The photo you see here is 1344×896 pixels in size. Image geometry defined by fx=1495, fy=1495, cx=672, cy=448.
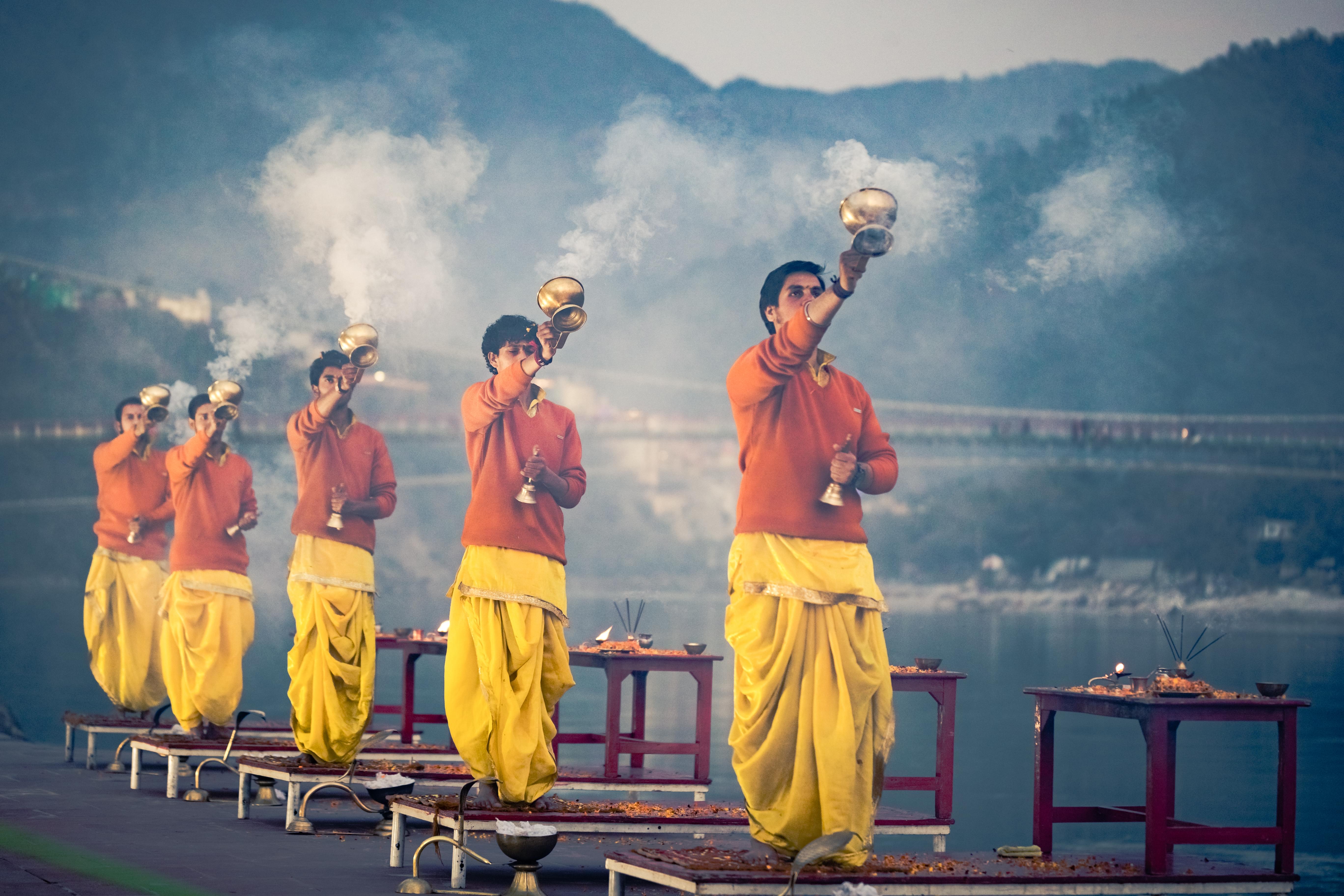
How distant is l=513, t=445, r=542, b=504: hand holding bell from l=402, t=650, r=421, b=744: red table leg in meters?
2.78

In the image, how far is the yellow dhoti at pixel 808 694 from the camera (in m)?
4.66

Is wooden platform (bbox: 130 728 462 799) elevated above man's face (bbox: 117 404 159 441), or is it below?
below

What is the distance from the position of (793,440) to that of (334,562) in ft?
11.1

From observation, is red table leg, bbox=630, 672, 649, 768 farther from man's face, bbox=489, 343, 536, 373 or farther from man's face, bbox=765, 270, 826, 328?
man's face, bbox=765, 270, 826, 328

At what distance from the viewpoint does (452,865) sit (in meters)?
5.54

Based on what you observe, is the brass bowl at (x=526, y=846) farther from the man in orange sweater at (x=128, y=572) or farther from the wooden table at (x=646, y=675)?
the man in orange sweater at (x=128, y=572)

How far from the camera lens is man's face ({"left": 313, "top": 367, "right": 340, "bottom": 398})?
25.2 ft

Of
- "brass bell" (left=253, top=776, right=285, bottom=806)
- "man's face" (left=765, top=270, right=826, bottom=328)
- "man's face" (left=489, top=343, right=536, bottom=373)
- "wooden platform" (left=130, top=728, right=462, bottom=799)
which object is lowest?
"brass bell" (left=253, top=776, right=285, bottom=806)

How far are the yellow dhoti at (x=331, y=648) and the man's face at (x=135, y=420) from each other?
3295 millimetres

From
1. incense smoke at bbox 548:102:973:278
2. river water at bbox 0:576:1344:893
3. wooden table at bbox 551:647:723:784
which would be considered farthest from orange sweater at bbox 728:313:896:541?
incense smoke at bbox 548:102:973:278

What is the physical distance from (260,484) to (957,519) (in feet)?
54.1

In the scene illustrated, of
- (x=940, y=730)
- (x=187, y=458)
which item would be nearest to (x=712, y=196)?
(x=187, y=458)

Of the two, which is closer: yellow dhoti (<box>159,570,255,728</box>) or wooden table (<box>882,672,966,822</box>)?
wooden table (<box>882,672,966,822</box>)

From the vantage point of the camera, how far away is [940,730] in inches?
266
